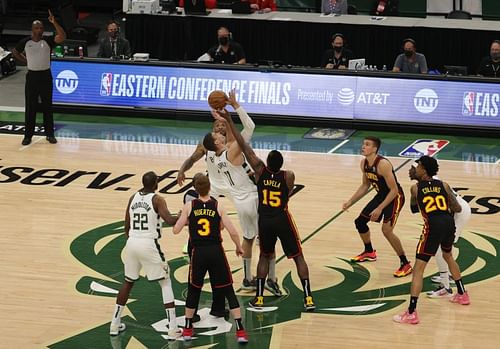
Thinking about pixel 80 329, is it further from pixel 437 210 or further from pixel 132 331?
pixel 437 210

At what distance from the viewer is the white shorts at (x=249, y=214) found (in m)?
13.4

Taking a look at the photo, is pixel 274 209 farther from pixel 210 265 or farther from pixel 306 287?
pixel 210 265

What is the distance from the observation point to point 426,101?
21.6 m

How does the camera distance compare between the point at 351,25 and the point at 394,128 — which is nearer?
the point at 394,128

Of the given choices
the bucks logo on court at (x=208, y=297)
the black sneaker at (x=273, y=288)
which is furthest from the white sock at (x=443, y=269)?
the black sneaker at (x=273, y=288)

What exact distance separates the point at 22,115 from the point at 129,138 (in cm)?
280

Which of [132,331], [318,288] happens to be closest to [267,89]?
[318,288]

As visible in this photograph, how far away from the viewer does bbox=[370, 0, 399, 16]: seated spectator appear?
87.7 feet

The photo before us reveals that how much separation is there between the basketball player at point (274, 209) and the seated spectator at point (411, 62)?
9904mm

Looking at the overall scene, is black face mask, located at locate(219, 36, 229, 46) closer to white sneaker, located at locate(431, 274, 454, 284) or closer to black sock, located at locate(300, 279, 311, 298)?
white sneaker, located at locate(431, 274, 454, 284)

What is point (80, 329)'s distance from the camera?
12.6m

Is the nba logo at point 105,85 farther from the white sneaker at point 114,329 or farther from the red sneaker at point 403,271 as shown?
the white sneaker at point 114,329

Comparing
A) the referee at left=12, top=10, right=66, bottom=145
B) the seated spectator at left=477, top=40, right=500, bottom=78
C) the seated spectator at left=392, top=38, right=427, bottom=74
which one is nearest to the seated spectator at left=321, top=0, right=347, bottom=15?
the seated spectator at left=392, top=38, right=427, bottom=74

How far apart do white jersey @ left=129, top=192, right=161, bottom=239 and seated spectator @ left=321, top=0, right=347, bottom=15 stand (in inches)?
593
